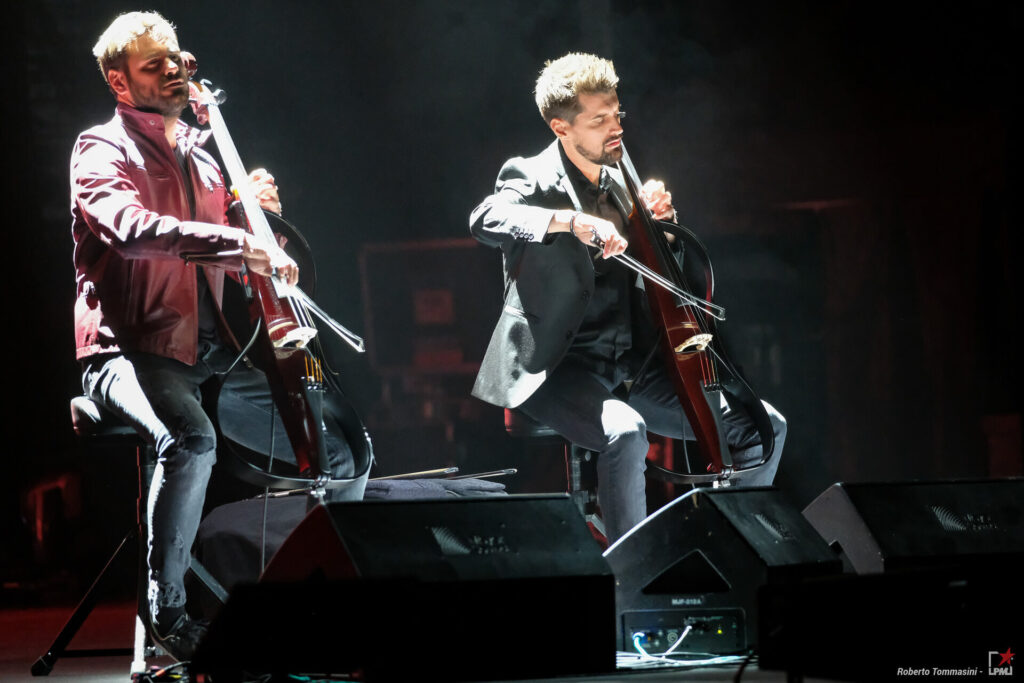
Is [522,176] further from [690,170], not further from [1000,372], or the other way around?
[1000,372]

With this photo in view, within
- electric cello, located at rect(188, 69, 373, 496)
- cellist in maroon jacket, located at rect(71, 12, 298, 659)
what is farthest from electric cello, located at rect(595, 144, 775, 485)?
cellist in maroon jacket, located at rect(71, 12, 298, 659)

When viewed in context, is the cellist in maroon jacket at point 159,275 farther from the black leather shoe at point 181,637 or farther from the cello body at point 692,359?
the cello body at point 692,359

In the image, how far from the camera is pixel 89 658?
347cm

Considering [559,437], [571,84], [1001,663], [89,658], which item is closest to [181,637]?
[89,658]

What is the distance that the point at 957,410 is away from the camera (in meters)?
4.63

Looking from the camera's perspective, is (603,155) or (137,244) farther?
(603,155)

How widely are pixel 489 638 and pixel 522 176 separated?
4.82 ft

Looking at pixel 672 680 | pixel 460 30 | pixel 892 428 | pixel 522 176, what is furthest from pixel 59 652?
pixel 892 428

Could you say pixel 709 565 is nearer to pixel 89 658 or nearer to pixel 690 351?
pixel 690 351

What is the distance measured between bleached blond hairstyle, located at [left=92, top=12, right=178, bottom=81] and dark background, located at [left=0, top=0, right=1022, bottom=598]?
105cm

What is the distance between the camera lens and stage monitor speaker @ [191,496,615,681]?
205 cm

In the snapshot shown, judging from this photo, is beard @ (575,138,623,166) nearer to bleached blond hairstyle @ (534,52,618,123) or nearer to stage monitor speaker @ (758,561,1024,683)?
bleached blond hairstyle @ (534,52,618,123)

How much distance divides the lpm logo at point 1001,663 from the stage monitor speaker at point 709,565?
450 mm

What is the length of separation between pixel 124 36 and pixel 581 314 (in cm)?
136
